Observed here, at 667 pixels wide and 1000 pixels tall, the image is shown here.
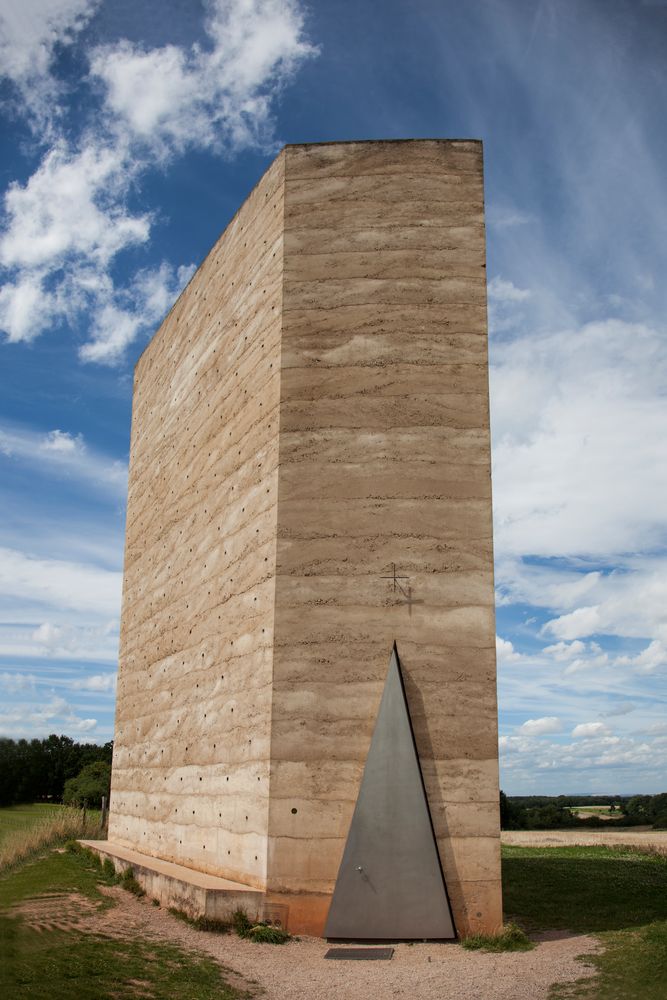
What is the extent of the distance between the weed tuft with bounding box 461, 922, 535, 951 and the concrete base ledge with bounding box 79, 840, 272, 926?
2.26 meters

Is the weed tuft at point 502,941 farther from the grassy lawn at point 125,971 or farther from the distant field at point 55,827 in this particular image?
the distant field at point 55,827

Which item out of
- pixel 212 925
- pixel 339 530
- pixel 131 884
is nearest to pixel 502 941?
pixel 212 925

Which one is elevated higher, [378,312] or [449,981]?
[378,312]

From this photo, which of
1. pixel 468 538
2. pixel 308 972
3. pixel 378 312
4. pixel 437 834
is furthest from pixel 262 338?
pixel 308 972

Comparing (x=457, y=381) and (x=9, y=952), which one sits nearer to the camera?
(x=9, y=952)

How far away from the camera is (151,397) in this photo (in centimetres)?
2116

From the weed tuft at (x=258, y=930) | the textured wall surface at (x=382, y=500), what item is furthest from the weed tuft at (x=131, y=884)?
the textured wall surface at (x=382, y=500)

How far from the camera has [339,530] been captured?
38.3ft

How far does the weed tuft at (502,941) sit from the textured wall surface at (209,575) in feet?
8.63

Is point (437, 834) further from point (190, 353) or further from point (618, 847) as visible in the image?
point (618, 847)

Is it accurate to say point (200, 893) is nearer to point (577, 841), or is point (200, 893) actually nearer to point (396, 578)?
point (396, 578)

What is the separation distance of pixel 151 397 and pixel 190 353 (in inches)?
137

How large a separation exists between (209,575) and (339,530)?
4.01 m

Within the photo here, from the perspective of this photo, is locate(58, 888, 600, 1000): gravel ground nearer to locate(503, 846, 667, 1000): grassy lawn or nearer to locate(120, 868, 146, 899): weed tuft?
locate(503, 846, 667, 1000): grassy lawn
